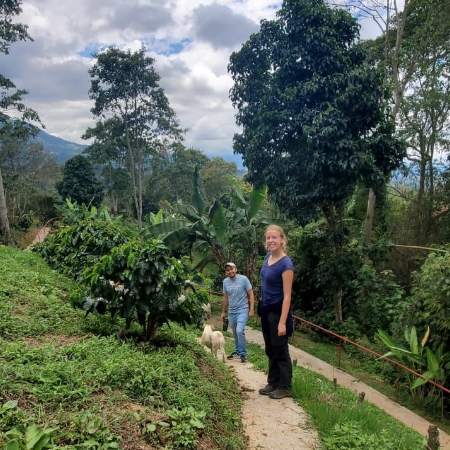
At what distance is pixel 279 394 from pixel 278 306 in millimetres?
977

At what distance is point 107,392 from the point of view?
9.70 ft

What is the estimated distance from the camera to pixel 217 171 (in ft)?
150

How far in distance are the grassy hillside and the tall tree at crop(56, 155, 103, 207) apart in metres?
25.1

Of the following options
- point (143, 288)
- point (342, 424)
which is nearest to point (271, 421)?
point (342, 424)

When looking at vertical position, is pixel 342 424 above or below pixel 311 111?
below

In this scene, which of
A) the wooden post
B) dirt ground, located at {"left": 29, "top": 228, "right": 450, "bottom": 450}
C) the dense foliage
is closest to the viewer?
dirt ground, located at {"left": 29, "top": 228, "right": 450, "bottom": 450}

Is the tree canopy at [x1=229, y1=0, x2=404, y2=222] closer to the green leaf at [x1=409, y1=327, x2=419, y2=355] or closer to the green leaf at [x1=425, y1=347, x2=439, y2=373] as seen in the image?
the green leaf at [x1=409, y1=327, x2=419, y2=355]

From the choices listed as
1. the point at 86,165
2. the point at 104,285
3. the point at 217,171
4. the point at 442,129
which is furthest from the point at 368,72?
the point at 217,171

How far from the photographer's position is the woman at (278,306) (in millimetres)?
4039

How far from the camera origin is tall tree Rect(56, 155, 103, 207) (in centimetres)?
2850

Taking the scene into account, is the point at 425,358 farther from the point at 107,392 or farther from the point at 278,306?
the point at 107,392

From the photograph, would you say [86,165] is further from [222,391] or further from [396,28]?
[222,391]

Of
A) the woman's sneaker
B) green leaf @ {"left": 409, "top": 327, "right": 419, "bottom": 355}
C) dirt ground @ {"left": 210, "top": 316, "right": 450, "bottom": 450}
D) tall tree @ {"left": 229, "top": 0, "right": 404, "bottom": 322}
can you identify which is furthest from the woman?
tall tree @ {"left": 229, "top": 0, "right": 404, "bottom": 322}

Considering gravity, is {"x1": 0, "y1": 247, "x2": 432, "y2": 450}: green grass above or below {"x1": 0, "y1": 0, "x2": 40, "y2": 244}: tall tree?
below
